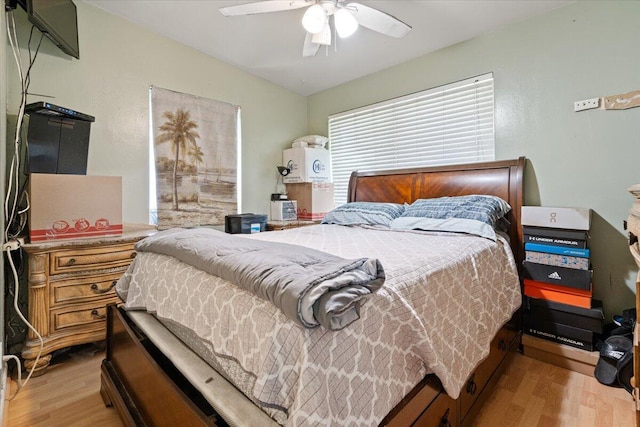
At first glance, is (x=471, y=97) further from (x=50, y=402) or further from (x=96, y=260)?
(x=50, y=402)

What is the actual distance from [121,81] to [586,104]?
3566 millimetres

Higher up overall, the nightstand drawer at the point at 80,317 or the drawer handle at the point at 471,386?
the nightstand drawer at the point at 80,317

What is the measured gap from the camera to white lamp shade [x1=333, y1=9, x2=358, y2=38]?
1.77 meters

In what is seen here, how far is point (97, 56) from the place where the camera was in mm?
2326

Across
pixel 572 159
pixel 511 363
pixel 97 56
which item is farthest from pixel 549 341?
pixel 97 56

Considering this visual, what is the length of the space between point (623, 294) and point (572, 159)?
3.23 ft

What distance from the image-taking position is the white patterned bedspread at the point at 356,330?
690mm

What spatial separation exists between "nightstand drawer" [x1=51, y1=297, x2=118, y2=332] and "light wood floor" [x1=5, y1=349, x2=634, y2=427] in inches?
9.8

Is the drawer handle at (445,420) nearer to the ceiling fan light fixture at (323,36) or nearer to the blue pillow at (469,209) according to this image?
the blue pillow at (469,209)

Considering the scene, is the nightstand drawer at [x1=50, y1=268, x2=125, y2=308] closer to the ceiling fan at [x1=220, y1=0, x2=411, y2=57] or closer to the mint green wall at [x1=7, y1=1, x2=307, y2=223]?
the mint green wall at [x1=7, y1=1, x2=307, y2=223]

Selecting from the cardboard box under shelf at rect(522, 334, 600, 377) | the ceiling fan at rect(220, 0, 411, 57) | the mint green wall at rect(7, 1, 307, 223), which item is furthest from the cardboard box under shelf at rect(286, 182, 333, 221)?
the cardboard box under shelf at rect(522, 334, 600, 377)

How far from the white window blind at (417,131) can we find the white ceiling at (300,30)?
426 millimetres

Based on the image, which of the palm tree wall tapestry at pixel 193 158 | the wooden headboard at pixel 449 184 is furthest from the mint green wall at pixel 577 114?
the palm tree wall tapestry at pixel 193 158

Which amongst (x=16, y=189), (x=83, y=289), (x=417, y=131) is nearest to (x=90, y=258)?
(x=83, y=289)
